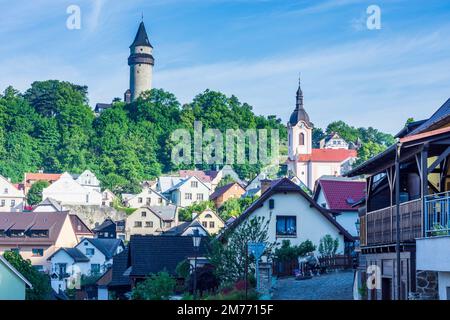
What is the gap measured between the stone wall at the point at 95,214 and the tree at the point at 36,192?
22.2 ft

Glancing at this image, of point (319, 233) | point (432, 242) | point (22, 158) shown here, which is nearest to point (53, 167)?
point (22, 158)

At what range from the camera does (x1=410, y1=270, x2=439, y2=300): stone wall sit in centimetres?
1280

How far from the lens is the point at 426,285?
42.5ft

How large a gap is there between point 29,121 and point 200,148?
33.1 metres

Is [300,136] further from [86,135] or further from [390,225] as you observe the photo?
[390,225]

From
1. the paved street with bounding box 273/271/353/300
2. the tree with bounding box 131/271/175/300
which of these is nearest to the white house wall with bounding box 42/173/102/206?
the paved street with bounding box 273/271/353/300

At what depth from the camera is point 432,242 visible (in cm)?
1191

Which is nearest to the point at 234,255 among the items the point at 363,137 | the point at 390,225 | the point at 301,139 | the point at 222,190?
the point at 390,225

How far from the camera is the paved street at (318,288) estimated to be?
18.4 metres

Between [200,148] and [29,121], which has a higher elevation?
[29,121]

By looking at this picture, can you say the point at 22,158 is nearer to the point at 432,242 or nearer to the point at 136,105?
the point at 136,105

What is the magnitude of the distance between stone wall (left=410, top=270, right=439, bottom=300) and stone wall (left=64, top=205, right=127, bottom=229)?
63.9 m
